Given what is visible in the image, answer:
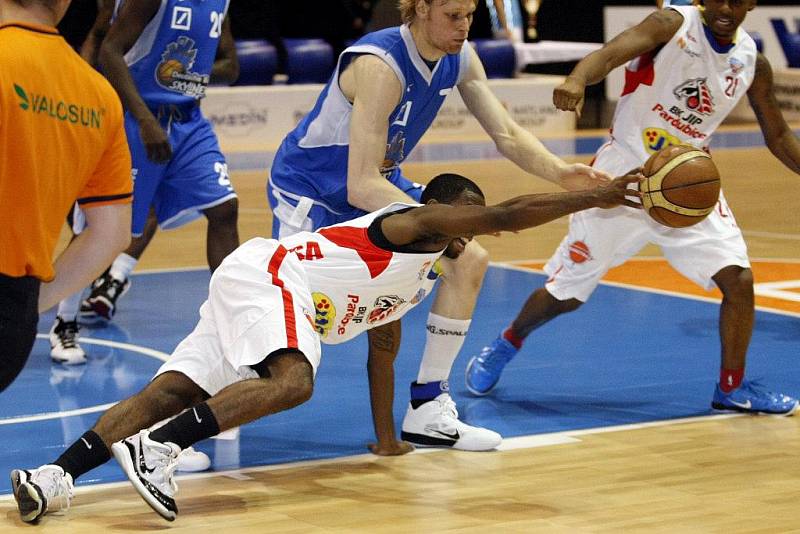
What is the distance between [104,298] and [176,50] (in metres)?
1.70

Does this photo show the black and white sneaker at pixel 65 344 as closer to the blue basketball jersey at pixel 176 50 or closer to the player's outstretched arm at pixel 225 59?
the blue basketball jersey at pixel 176 50

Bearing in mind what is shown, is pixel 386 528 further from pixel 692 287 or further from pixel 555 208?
pixel 692 287

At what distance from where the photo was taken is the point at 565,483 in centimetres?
498

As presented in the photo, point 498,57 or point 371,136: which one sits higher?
point 371,136

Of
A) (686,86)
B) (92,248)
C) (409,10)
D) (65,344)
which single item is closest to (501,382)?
(686,86)

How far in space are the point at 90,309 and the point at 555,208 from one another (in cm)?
436

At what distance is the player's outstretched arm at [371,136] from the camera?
543 cm

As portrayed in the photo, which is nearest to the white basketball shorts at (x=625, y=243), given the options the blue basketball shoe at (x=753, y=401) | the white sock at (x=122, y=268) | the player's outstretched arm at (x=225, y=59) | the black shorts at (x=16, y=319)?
the blue basketball shoe at (x=753, y=401)

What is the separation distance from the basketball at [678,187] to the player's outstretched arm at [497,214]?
0.15 metres

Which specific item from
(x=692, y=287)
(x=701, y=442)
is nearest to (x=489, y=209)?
(x=701, y=442)

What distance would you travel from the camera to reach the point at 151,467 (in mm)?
4430

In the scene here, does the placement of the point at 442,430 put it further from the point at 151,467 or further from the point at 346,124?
the point at 151,467

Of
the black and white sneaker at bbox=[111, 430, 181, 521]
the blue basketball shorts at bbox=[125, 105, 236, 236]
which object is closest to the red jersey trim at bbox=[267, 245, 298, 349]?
the black and white sneaker at bbox=[111, 430, 181, 521]

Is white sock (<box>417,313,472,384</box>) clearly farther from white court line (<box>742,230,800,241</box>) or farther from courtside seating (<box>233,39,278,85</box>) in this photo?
courtside seating (<box>233,39,278,85</box>)
